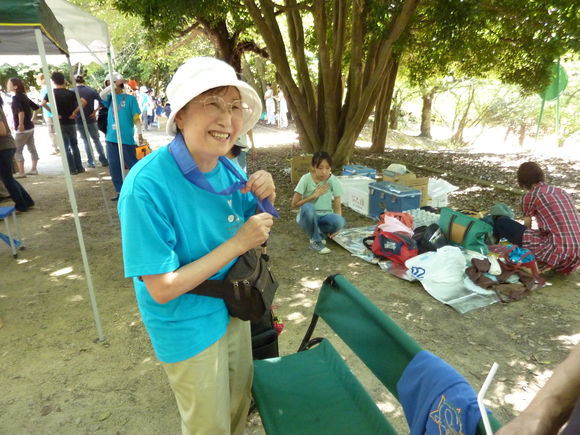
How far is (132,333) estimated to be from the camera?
11.1 ft

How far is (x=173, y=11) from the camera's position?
259 inches

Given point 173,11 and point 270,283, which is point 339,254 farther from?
point 173,11

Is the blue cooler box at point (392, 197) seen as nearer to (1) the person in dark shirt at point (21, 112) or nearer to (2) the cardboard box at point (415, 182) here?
(2) the cardboard box at point (415, 182)

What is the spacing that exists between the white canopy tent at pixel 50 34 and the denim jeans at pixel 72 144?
1.55 meters

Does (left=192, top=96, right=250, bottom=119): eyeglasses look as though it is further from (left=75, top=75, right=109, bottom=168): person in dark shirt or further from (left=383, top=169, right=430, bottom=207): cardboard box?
(left=75, top=75, right=109, bottom=168): person in dark shirt

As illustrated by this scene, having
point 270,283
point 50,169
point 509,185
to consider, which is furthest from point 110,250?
point 509,185

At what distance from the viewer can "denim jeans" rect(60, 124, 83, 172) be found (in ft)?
27.4

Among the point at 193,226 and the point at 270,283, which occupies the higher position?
the point at 193,226

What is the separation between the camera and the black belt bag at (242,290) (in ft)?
4.87

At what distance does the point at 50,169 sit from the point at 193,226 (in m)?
10.2

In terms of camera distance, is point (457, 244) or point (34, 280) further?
point (457, 244)

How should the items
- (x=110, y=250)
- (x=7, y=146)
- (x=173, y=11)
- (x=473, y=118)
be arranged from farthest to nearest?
(x=473, y=118) → (x=173, y=11) → (x=7, y=146) → (x=110, y=250)

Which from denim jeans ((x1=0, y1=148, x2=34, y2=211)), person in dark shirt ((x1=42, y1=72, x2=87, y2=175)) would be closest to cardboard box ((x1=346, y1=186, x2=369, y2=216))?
denim jeans ((x1=0, y1=148, x2=34, y2=211))

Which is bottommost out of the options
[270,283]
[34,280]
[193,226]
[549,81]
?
[34,280]
